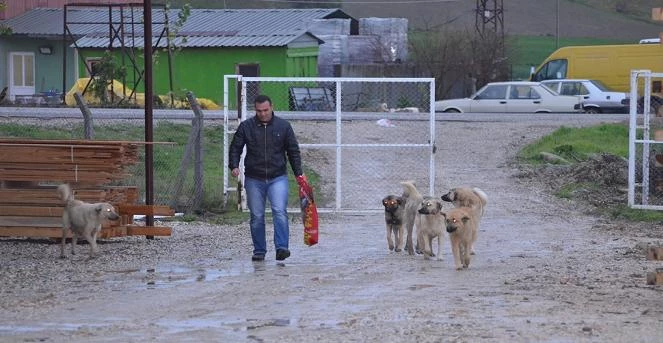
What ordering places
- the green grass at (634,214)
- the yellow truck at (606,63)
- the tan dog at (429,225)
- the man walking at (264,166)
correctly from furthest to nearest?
the yellow truck at (606,63) < the green grass at (634,214) < the man walking at (264,166) < the tan dog at (429,225)

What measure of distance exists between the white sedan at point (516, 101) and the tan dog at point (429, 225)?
79.1ft

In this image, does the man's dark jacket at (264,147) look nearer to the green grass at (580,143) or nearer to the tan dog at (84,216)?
the tan dog at (84,216)

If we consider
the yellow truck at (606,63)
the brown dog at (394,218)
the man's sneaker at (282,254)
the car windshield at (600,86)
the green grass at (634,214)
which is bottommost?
the green grass at (634,214)

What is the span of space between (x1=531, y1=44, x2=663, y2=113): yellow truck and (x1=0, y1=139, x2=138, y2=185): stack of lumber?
2802 cm

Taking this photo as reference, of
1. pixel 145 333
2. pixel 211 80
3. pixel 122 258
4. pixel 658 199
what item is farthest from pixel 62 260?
pixel 211 80

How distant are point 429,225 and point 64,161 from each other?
4.35 meters

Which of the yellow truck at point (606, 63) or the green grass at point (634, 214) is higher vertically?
the yellow truck at point (606, 63)

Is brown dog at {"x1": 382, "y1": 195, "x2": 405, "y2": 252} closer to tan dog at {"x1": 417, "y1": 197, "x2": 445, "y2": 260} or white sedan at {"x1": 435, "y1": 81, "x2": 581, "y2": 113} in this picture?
tan dog at {"x1": 417, "y1": 197, "x2": 445, "y2": 260}

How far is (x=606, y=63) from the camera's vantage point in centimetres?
4200

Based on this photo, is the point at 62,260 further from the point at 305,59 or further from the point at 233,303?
the point at 305,59

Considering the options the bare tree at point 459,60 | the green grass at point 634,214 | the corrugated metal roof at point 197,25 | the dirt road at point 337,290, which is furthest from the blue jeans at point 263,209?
the bare tree at point 459,60

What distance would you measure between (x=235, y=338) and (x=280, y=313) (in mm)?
1078

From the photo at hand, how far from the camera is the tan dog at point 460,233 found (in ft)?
40.9

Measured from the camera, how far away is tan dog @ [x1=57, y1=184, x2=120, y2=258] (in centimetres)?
1353
